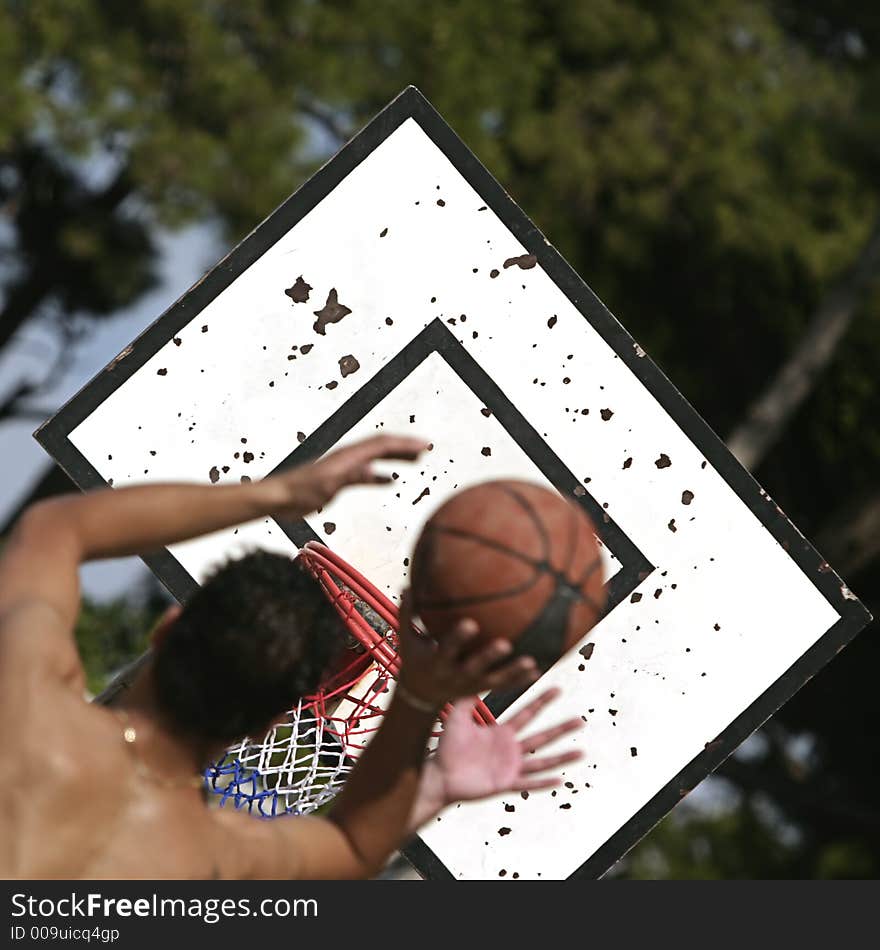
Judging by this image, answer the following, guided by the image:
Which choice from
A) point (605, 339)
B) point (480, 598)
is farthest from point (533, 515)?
point (605, 339)

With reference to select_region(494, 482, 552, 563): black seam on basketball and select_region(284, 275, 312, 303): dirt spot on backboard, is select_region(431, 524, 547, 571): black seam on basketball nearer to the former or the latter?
select_region(494, 482, 552, 563): black seam on basketball

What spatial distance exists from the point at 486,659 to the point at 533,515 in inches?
19.7

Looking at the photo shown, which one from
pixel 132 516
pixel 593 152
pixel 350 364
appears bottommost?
pixel 132 516

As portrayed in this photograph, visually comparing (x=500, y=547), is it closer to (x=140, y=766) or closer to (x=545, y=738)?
(x=545, y=738)

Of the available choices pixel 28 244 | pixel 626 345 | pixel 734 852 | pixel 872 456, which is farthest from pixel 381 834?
pixel 734 852

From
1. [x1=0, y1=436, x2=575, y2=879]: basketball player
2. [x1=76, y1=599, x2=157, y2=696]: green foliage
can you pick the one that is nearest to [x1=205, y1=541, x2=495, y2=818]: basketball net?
[x1=0, y1=436, x2=575, y2=879]: basketball player

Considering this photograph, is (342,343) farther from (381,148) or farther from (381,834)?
(381,834)

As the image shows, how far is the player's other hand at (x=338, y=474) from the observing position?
246 cm

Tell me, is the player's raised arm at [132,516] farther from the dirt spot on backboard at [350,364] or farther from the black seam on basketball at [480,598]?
the dirt spot on backboard at [350,364]

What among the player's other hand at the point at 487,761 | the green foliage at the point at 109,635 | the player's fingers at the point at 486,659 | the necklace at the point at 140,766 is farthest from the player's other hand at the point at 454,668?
the green foliage at the point at 109,635

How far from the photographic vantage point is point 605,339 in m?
4.32

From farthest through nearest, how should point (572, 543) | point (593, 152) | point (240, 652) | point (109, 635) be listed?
point (593, 152), point (109, 635), point (572, 543), point (240, 652)

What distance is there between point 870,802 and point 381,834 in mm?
13037

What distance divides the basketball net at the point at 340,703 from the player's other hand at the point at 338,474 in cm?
156
